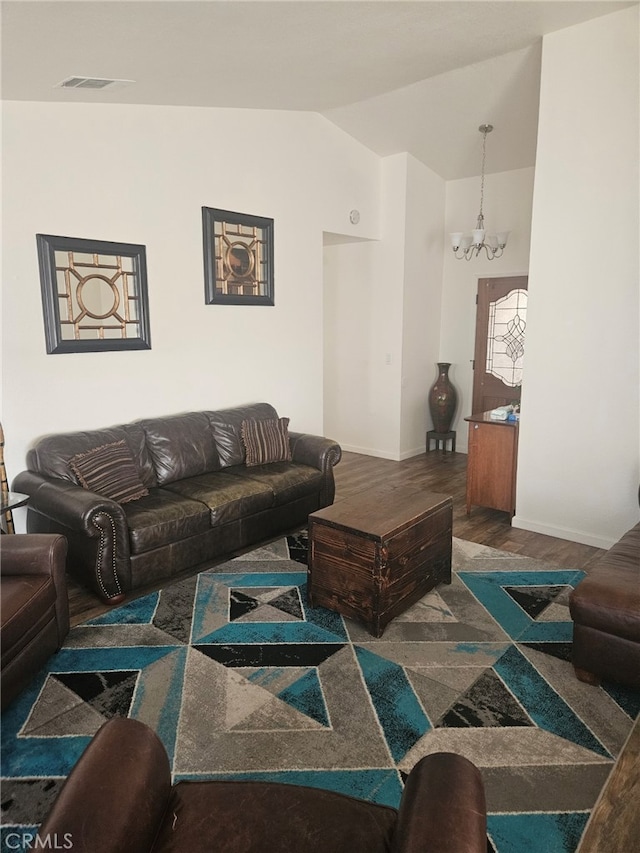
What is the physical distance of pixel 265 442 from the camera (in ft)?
14.7

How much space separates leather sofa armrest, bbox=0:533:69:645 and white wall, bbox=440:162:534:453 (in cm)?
509

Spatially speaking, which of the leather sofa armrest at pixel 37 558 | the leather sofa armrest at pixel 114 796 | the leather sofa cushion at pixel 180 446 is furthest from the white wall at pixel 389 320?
the leather sofa armrest at pixel 114 796

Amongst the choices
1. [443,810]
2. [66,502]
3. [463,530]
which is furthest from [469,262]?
[443,810]

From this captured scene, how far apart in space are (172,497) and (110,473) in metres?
0.40

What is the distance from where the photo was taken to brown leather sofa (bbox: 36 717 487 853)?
1164 millimetres

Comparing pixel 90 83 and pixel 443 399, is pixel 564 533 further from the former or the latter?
pixel 90 83

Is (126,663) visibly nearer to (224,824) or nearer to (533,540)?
(224,824)

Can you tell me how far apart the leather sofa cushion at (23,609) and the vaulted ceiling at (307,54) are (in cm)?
241

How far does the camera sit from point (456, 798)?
1214 mm

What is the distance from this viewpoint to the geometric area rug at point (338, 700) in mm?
1960

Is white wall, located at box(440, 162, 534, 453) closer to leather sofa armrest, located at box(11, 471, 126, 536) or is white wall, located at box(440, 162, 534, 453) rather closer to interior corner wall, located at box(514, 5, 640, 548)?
interior corner wall, located at box(514, 5, 640, 548)

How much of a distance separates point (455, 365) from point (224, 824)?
5998mm

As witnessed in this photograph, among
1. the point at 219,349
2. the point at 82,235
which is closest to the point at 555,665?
the point at 219,349

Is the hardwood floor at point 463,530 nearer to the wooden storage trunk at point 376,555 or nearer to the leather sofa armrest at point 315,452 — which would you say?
the leather sofa armrest at point 315,452
